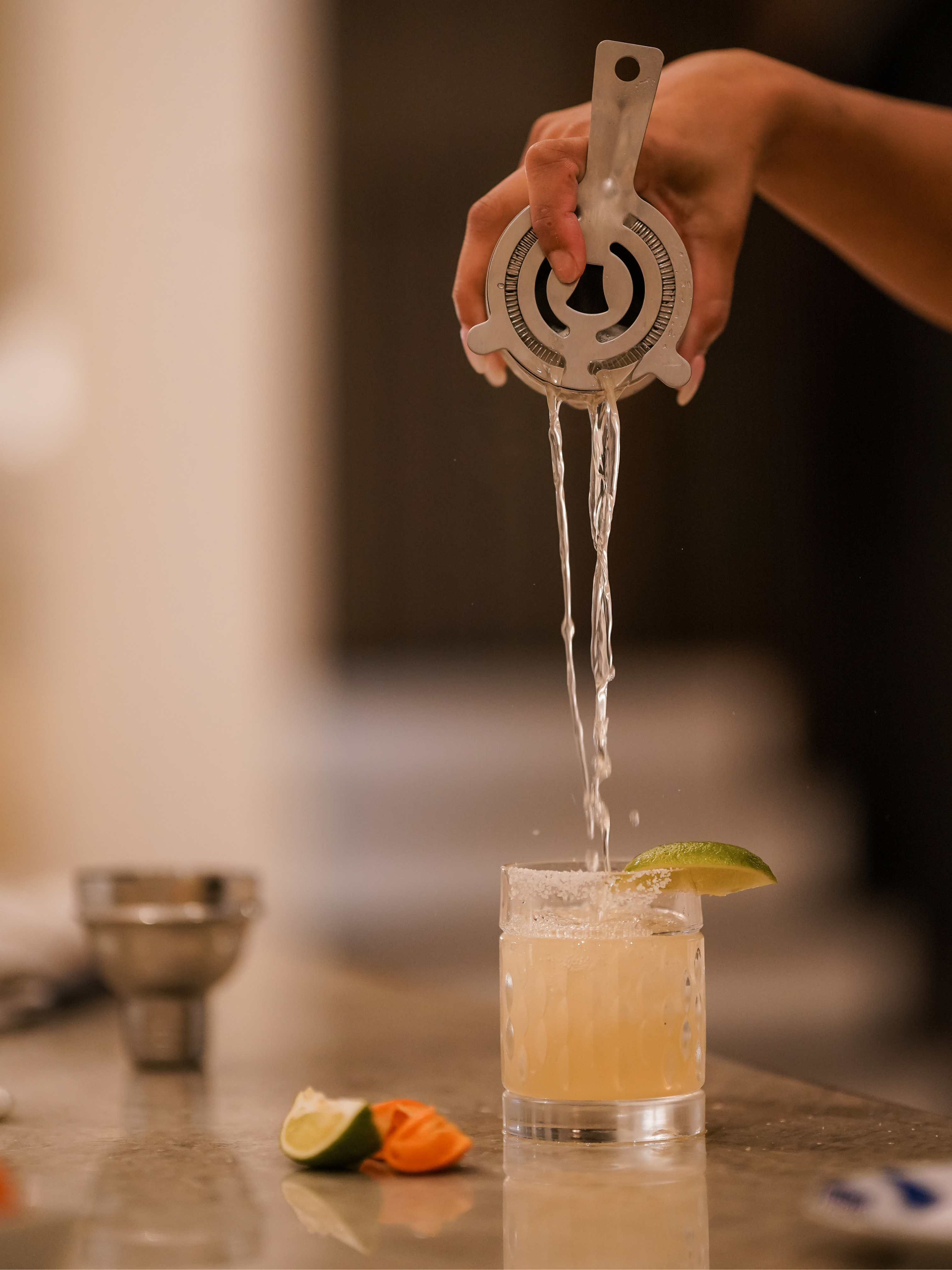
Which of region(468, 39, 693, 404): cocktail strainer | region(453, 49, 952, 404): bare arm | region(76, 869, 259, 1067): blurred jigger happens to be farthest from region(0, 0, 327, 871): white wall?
region(468, 39, 693, 404): cocktail strainer

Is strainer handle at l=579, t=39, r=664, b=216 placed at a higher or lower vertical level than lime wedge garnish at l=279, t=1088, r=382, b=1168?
higher

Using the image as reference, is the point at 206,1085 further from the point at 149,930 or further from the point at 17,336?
the point at 17,336

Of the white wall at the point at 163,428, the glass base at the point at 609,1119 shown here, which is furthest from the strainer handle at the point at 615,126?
the white wall at the point at 163,428

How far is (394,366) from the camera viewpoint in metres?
3.17

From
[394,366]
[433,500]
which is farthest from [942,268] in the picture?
[433,500]

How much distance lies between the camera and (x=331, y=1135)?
0.88 m

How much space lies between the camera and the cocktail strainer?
965 mm

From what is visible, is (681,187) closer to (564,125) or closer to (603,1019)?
(564,125)

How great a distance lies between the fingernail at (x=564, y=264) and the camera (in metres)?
0.95

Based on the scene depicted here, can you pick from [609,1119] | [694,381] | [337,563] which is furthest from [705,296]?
[337,563]

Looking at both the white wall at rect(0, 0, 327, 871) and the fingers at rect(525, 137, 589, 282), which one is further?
the white wall at rect(0, 0, 327, 871)

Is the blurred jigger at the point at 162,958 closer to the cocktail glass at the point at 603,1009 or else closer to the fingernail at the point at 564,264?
the cocktail glass at the point at 603,1009

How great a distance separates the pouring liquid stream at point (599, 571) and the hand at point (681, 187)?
7 cm

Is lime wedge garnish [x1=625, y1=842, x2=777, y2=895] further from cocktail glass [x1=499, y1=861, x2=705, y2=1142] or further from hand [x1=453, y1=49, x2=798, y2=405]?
hand [x1=453, y1=49, x2=798, y2=405]
